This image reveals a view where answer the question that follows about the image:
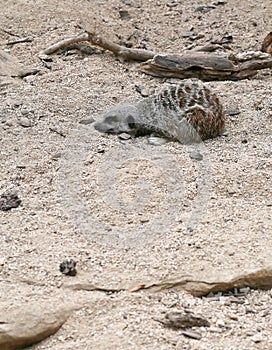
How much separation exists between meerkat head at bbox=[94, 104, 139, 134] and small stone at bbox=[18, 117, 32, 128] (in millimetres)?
379

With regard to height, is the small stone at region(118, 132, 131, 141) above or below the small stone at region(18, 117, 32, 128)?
above

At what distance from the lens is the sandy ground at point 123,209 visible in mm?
2076

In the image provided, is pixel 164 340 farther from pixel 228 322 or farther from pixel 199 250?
pixel 199 250

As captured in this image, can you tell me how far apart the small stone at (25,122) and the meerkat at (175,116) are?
383 mm

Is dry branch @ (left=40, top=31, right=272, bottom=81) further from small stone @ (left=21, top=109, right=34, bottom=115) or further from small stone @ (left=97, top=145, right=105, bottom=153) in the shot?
small stone @ (left=97, top=145, right=105, bottom=153)

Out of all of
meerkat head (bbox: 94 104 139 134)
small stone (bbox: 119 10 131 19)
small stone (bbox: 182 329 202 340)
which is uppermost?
small stone (bbox: 182 329 202 340)

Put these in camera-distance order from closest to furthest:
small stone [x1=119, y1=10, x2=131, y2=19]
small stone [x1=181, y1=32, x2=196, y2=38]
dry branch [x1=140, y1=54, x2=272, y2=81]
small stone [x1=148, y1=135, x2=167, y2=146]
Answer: small stone [x1=148, y1=135, x2=167, y2=146], dry branch [x1=140, y1=54, x2=272, y2=81], small stone [x1=181, y1=32, x2=196, y2=38], small stone [x1=119, y1=10, x2=131, y2=19]

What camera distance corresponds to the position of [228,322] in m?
2.06

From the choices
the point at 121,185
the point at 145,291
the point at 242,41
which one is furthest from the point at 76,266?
the point at 242,41

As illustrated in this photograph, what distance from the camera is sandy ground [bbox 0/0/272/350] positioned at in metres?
2.08

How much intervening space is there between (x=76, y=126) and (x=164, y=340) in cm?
183

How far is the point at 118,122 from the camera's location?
3543 mm

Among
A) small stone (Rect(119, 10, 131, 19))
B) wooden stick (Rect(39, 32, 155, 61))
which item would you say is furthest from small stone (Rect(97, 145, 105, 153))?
small stone (Rect(119, 10, 131, 19))

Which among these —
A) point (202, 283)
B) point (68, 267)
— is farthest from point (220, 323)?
point (68, 267)
